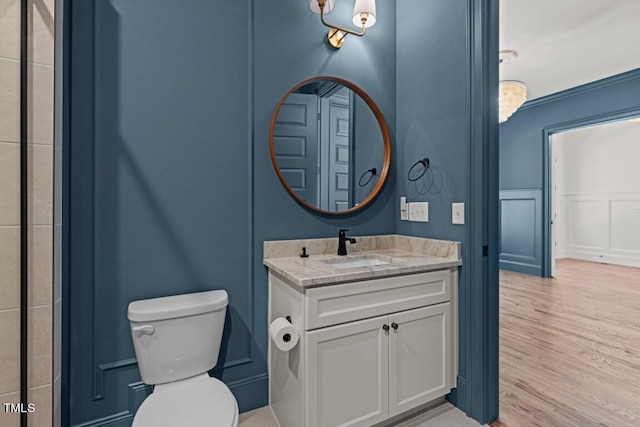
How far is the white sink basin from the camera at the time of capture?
6.16ft

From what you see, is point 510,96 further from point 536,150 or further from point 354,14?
point 354,14

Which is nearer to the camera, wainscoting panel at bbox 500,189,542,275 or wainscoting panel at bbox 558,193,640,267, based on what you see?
wainscoting panel at bbox 500,189,542,275

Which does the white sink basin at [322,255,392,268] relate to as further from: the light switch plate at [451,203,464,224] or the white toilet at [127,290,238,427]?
the white toilet at [127,290,238,427]

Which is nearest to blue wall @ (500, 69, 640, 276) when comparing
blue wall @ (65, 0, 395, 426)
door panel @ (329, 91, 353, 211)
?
door panel @ (329, 91, 353, 211)

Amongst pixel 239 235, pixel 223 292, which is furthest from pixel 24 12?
pixel 223 292

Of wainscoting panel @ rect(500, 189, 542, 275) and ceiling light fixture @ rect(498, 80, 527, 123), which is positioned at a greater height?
ceiling light fixture @ rect(498, 80, 527, 123)

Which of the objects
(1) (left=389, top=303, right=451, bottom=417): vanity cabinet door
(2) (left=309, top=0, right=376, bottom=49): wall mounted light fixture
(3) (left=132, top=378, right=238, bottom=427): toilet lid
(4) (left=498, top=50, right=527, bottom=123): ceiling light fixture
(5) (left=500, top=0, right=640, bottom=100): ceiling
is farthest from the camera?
(4) (left=498, top=50, right=527, bottom=123): ceiling light fixture

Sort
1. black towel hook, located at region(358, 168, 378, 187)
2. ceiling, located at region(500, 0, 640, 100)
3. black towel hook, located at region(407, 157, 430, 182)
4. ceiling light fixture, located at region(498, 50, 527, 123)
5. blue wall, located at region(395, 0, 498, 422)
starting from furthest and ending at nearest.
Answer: ceiling light fixture, located at region(498, 50, 527, 123)
ceiling, located at region(500, 0, 640, 100)
black towel hook, located at region(358, 168, 378, 187)
black towel hook, located at region(407, 157, 430, 182)
blue wall, located at region(395, 0, 498, 422)

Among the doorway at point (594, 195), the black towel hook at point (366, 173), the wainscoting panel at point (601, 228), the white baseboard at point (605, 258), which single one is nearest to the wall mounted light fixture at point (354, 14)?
the black towel hook at point (366, 173)

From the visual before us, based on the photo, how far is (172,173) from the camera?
1649mm

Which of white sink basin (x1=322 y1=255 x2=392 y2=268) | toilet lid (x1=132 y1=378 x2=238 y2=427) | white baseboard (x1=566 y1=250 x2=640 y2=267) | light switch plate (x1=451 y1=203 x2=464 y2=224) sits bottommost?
white baseboard (x1=566 y1=250 x2=640 y2=267)

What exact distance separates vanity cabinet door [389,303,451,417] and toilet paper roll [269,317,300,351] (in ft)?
1.58

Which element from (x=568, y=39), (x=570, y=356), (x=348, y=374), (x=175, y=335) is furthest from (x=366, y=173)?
(x=568, y=39)

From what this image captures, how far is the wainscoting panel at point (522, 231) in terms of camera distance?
4.79m
